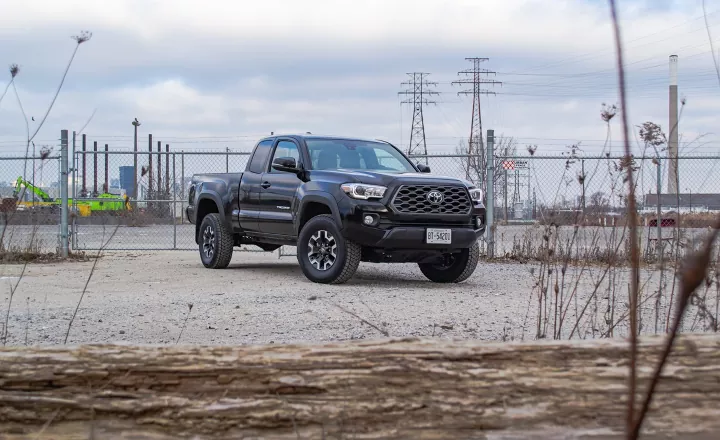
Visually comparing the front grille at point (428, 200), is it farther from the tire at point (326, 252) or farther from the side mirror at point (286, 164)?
the side mirror at point (286, 164)

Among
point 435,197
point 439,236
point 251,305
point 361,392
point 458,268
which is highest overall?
point 435,197

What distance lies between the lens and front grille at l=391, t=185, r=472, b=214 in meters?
Result: 10.2

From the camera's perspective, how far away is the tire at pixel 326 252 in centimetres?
1026

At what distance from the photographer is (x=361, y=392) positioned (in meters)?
2.34

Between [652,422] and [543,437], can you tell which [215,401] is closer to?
[543,437]

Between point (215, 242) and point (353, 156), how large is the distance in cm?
269

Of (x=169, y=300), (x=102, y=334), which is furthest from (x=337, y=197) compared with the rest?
(x=102, y=334)

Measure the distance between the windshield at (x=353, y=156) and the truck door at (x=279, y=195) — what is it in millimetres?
272

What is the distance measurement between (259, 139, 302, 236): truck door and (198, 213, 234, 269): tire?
101 centimetres

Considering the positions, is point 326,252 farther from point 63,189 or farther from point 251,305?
point 63,189

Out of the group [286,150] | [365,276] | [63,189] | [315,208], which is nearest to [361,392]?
[315,208]

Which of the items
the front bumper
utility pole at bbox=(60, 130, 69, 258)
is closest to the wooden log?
the front bumper

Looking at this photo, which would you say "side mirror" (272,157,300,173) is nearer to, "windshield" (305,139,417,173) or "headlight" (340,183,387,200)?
"windshield" (305,139,417,173)

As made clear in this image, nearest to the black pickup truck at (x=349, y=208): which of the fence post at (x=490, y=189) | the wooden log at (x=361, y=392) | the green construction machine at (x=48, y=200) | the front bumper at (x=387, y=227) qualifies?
the front bumper at (x=387, y=227)
